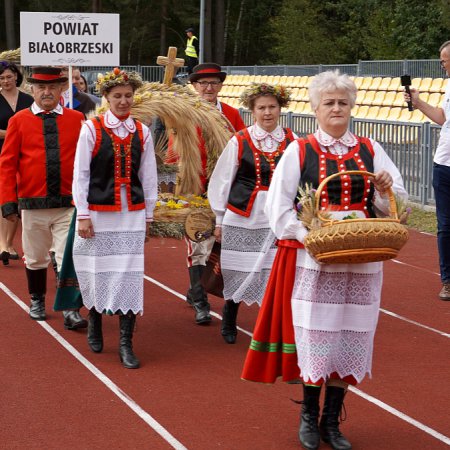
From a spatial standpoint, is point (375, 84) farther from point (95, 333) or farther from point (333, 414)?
point (333, 414)

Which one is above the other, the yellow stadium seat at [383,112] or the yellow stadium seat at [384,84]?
the yellow stadium seat at [384,84]

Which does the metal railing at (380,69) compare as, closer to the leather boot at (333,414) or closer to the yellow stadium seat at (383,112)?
the yellow stadium seat at (383,112)

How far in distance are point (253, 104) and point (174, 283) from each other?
3170mm

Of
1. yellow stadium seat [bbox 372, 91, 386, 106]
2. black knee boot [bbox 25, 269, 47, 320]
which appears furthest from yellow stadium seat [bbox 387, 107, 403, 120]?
black knee boot [bbox 25, 269, 47, 320]

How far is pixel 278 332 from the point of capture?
20.0ft

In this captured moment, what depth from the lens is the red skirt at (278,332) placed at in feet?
19.8

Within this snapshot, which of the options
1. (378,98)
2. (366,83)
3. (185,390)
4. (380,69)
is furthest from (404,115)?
(185,390)

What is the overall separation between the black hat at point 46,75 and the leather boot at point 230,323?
2.26 metres

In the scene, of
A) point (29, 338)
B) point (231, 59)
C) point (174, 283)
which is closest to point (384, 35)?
point (231, 59)

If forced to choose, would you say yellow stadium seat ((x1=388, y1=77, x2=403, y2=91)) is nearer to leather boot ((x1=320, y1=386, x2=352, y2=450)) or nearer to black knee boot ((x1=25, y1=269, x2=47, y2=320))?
black knee boot ((x1=25, y1=269, x2=47, y2=320))

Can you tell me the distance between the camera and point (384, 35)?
41188 millimetres

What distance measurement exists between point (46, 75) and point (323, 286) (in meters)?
3.95

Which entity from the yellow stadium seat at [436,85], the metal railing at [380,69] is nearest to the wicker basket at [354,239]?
the yellow stadium seat at [436,85]

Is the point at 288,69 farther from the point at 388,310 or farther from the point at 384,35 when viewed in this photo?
the point at 388,310
